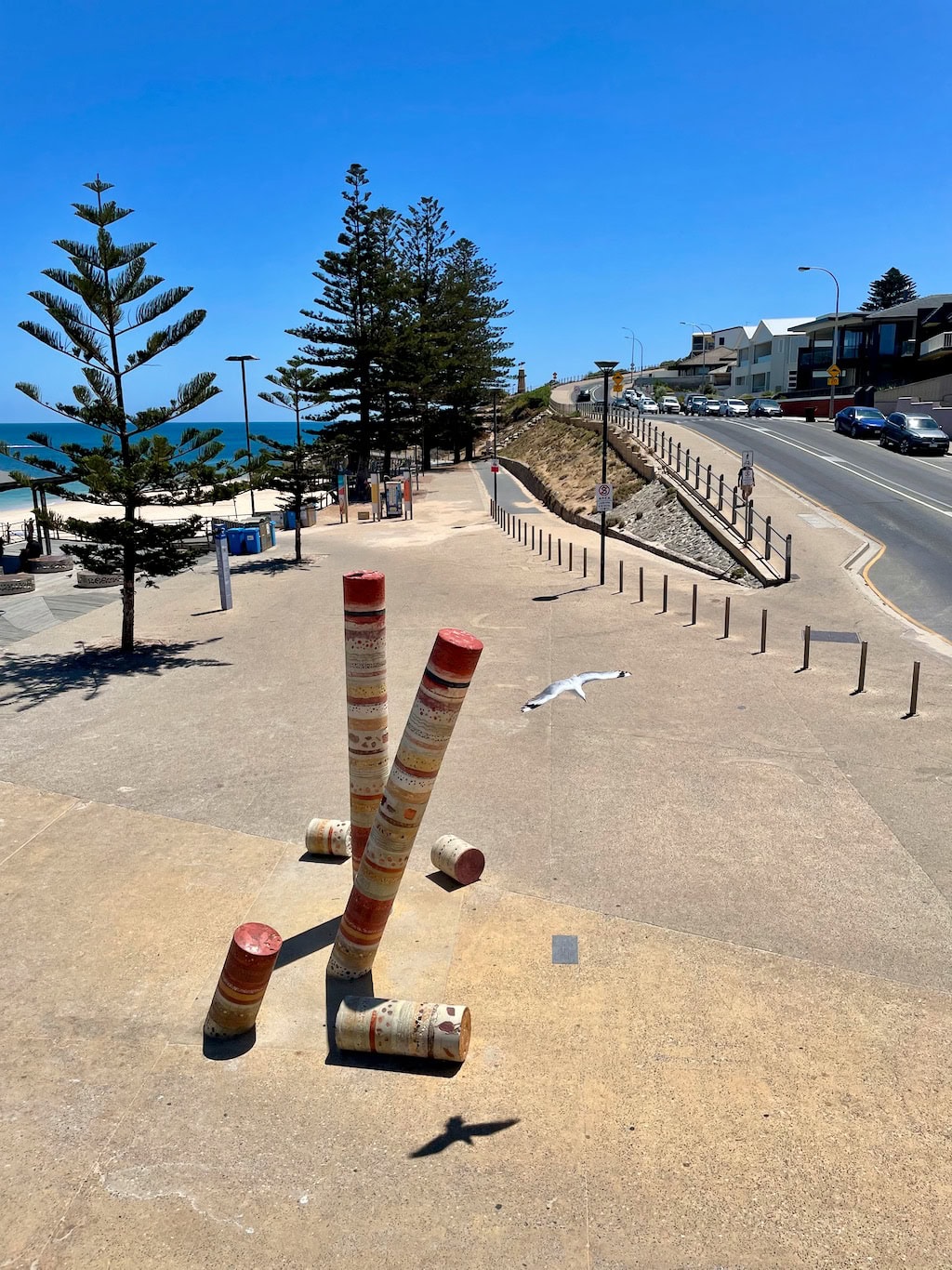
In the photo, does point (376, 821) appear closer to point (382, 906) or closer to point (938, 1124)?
point (382, 906)

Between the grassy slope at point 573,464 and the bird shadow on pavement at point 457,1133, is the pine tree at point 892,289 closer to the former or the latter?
the grassy slope at point 573,464

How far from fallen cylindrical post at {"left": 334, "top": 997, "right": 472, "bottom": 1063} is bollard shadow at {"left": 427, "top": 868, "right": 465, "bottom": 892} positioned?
88.2 inches

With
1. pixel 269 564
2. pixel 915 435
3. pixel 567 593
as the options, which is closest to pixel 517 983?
pixel 567 593

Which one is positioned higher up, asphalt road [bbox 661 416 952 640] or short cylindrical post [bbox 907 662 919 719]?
asphalt road [bbox 661 416 952 640]

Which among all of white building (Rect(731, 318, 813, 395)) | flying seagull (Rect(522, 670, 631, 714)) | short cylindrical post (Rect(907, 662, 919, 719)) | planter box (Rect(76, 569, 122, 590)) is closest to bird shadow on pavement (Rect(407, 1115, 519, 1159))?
flying seagull (Rect(522, 670, 631, 714))

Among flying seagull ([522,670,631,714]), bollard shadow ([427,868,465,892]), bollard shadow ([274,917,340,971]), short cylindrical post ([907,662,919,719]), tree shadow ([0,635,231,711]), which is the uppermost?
short cylindrical post ([907,662,919,719])

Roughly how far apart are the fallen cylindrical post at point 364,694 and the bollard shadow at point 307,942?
0.56m

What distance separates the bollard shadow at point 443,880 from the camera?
840cm

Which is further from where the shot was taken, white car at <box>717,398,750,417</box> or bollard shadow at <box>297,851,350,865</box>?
white car at <box>717,398,750,417</box>

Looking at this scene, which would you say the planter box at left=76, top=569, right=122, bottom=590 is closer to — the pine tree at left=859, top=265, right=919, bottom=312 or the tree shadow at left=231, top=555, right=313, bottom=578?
the tree shadow at left=231, top=555, right=313, bottom=578

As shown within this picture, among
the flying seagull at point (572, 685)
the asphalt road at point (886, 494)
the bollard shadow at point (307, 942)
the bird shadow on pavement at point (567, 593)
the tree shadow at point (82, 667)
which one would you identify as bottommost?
the bollard shadow at point (307, 942)

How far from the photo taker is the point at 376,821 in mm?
6418

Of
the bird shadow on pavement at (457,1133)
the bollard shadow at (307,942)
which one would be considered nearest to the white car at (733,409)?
the bollard shadow at (307,942)

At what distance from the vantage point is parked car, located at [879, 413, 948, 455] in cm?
3788
